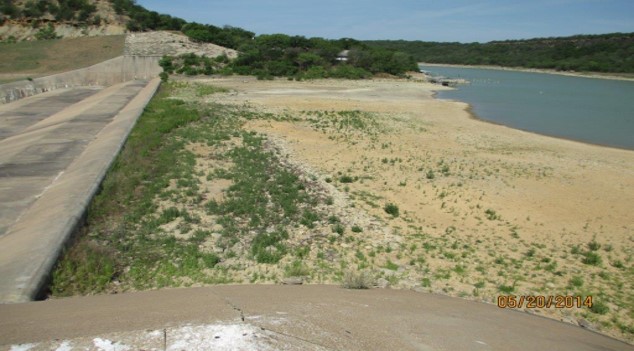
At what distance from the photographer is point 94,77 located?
134 ft

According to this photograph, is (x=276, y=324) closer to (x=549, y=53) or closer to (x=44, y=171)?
(x=44, y=171)

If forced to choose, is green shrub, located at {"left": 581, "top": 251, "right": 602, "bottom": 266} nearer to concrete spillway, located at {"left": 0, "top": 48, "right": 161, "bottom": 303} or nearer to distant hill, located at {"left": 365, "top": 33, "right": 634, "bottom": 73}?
concrete spillway, located at {"left": 0, "top": 48, "right": 161, "bottom": 303}

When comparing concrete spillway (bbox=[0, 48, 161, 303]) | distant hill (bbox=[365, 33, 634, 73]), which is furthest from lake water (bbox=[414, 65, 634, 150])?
distant hill (bbox=[365, 33, 634, 73])

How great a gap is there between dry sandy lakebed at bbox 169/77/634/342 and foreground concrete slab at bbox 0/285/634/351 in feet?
4.50

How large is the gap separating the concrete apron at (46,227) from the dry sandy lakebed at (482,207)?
183 inches

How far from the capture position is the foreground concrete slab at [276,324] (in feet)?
12.8

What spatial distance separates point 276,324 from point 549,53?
14056 centimetres

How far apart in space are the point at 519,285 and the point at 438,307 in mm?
2270

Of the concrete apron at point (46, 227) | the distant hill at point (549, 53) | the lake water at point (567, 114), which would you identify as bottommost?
the concrete apron at point (46, 227)

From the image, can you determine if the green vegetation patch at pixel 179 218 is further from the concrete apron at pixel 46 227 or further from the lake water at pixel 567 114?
the lake water at pixel 567 114

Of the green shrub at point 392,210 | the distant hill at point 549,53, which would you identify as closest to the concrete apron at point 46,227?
the green shrub at point 392,210

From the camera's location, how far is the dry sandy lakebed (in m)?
7.70

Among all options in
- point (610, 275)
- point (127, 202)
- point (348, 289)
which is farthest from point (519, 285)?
point (127, 202)
